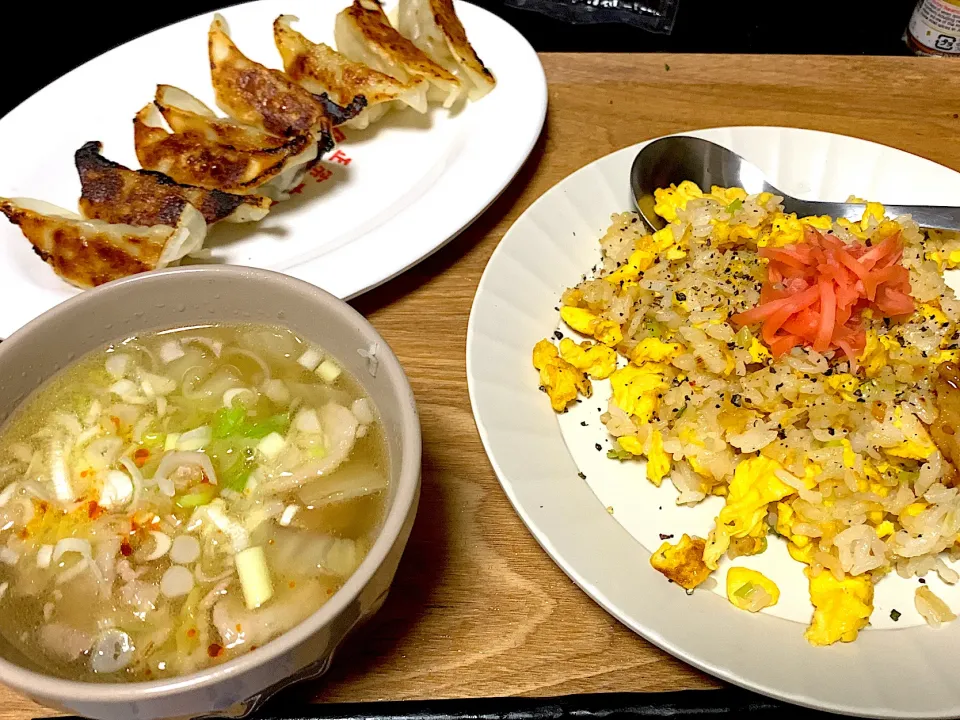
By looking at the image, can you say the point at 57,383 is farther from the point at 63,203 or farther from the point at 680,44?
the point at 680,44

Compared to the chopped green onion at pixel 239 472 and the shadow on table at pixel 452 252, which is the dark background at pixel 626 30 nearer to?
the shadow on table at pixel 452 252

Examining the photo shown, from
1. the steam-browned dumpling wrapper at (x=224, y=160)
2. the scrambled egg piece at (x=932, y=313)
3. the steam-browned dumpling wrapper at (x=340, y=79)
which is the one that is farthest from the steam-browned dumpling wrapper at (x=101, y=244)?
the scrambled egg piece at (x=932, y=313)

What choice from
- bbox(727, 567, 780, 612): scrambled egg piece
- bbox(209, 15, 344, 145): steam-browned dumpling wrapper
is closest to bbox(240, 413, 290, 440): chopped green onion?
bbox(727, 567, 780, 612): scrambled egg piece

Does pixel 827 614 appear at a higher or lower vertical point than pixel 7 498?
lower

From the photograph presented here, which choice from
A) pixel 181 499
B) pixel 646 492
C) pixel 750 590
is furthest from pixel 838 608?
pixel 181 499

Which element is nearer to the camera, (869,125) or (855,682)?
(855,682)

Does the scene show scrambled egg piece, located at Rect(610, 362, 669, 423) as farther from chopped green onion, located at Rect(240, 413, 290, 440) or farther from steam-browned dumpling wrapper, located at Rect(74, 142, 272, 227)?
steam-browned dumpling wrapper, located at Rect(74, 142, 272, 227)

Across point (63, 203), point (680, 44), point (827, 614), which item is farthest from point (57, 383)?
point (680, 44)
